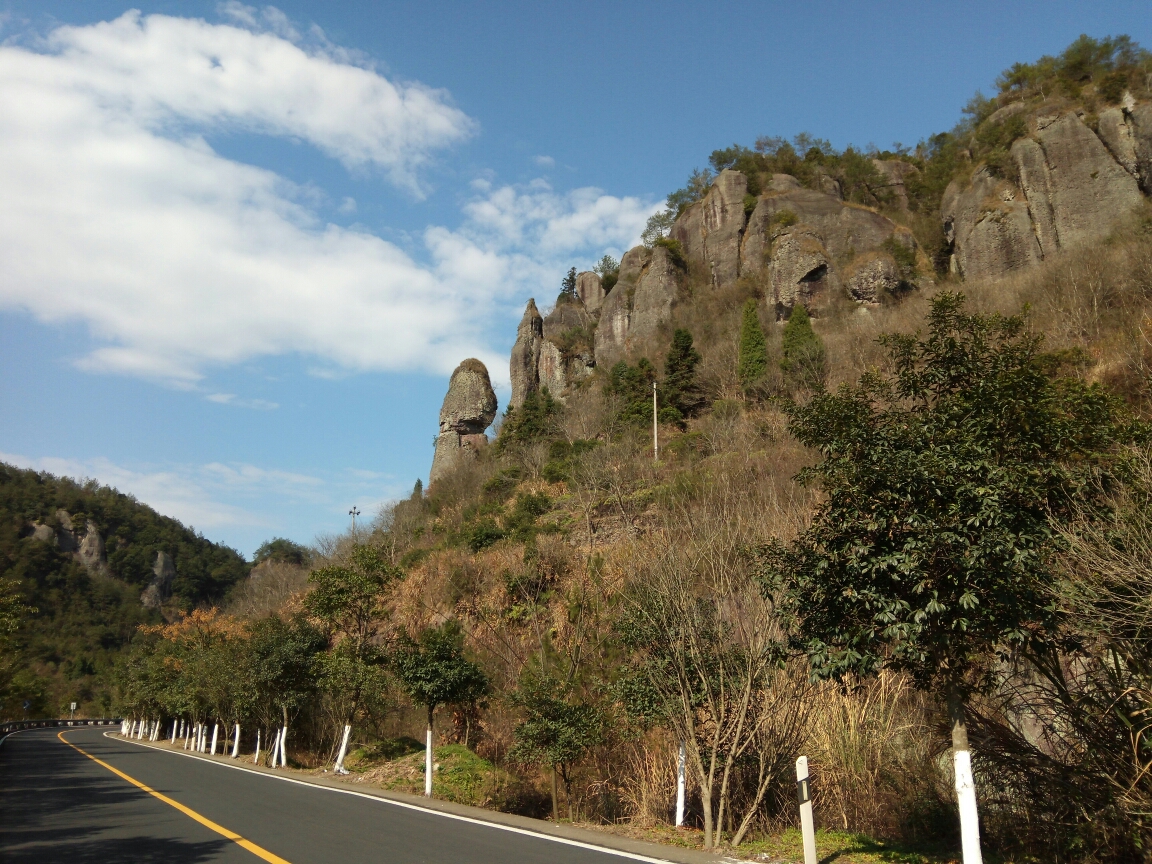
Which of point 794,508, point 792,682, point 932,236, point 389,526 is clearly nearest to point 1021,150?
point 932,236

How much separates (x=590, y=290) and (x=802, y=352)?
1600 inches

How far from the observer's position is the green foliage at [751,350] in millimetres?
42969

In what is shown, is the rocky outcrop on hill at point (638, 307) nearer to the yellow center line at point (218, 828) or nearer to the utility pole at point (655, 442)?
the utility pole at point (655, 442)

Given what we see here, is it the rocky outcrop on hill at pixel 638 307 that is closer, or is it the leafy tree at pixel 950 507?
the leafy tree at pixel 950 507

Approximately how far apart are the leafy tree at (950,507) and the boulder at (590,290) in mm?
67506

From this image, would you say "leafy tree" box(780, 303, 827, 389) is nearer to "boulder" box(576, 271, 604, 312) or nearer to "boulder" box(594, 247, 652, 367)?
"boulder" box(594, 247, 652, 367)

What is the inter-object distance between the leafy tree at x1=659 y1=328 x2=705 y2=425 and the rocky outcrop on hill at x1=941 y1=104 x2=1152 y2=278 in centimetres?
1700

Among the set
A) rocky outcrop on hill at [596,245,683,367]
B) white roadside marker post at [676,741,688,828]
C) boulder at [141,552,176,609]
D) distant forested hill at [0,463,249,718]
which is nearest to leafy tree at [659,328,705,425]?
rocky outcrop on hill at [596,245,683,367]

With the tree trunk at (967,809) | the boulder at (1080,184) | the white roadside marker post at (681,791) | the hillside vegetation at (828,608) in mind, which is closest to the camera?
the tree trunk at (967,809)

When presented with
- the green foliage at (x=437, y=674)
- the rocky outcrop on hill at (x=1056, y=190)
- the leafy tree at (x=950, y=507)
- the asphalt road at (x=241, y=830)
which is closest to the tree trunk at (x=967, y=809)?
the leafy tree at (x=950, y=507)

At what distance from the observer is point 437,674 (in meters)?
17.1

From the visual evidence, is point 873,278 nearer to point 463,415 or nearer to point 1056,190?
point 1056,190

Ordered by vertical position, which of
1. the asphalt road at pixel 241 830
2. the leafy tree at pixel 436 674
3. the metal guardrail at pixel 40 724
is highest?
the leafy tree at pixel 436 674

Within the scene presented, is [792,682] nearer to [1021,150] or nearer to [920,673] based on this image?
[920,673]
